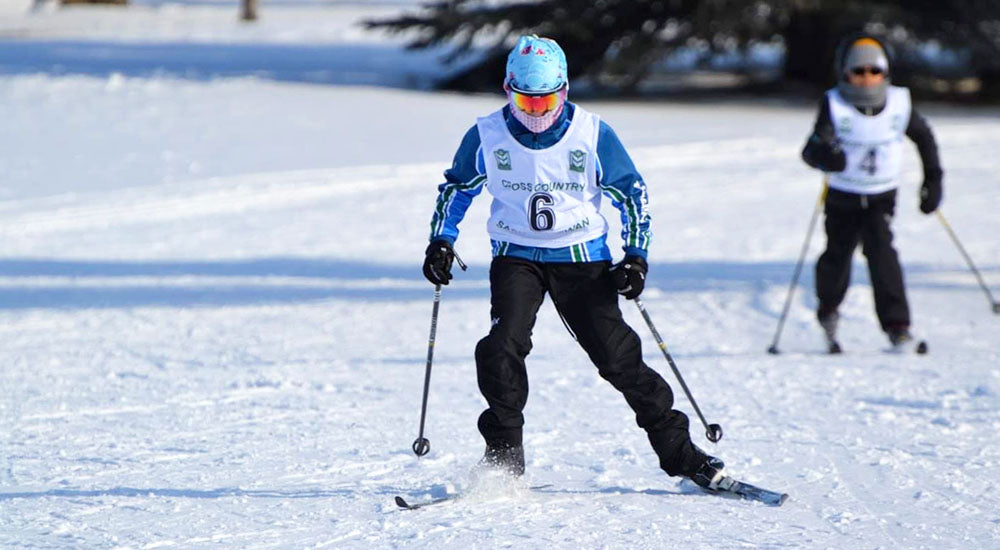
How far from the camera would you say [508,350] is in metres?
4.88

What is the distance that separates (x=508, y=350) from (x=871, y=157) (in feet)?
12.2

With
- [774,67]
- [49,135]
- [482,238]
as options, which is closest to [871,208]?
[482,238]

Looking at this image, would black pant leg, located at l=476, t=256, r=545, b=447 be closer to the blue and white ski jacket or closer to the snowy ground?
the blue and white ski jacket

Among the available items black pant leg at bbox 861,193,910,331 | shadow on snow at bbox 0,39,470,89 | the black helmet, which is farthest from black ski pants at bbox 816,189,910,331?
shadow on snow at bbox 0,39,470,89

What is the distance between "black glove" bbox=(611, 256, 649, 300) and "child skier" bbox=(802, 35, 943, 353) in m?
3.17

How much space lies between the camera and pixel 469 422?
641 cm

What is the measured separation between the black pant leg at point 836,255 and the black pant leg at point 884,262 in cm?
8

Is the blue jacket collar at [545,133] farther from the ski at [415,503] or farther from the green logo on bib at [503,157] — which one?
the ski at [415,503]

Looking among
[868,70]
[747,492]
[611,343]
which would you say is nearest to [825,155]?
[868,70]

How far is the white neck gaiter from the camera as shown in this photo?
4.80 meters

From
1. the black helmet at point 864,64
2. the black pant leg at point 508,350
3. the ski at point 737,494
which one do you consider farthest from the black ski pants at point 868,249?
the black pant leg at point 508,350

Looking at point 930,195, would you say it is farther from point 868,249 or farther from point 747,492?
point 747,492

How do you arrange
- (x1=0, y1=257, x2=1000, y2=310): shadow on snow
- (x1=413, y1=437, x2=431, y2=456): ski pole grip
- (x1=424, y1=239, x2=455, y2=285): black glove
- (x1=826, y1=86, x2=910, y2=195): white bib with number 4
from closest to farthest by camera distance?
(x1=424, y1=239, x2=455, y2=285): black glove, (x1=413, y1=437, x2=431, y2=456): ski pole grip, (x1=826, y1=86, x2=910, y2=195): white bib with number 4, (x1=0, y1=257, x2=1000, y2=310): shadow on snow

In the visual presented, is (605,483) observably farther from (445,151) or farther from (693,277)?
(445,151)
